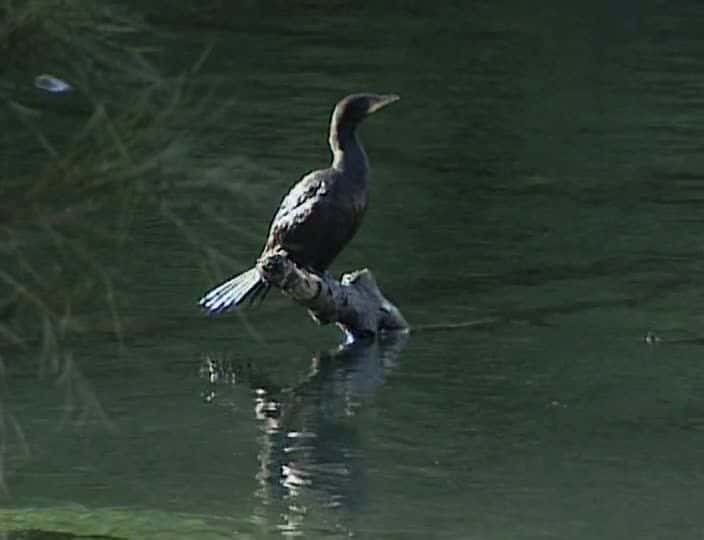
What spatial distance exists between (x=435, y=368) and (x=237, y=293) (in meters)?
0.88

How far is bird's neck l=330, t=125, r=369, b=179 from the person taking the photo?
9.80m

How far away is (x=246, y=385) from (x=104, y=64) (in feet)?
14.2

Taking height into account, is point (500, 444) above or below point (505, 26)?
below

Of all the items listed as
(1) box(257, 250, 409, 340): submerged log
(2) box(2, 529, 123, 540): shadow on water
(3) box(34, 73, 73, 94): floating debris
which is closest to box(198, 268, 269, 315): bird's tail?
(1) box(257, 250, 409, 340): submerged log

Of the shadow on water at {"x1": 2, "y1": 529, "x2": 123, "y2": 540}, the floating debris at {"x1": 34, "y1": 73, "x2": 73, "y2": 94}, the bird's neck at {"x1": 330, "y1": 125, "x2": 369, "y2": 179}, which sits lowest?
the shadow on water at {"x1": 2, "y1": 529, "x2": 123, "y2": 540}

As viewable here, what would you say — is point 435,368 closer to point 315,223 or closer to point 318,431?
point 315,223

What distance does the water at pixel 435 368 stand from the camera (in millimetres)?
7234

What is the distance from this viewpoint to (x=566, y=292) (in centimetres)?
1091

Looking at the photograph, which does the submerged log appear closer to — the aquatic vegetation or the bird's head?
the bird's head

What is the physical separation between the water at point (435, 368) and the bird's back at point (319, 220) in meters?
0.40

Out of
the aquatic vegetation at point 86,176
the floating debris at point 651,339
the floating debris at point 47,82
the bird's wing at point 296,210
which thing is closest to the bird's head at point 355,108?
the bird's wing at point 296,210

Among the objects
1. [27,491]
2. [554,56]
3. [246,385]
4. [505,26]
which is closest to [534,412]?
[246,385]

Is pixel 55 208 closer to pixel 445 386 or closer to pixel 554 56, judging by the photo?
pixel 445 386

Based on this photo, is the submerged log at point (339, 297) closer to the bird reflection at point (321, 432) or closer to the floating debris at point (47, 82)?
the bird reflection at point (321, 432)
